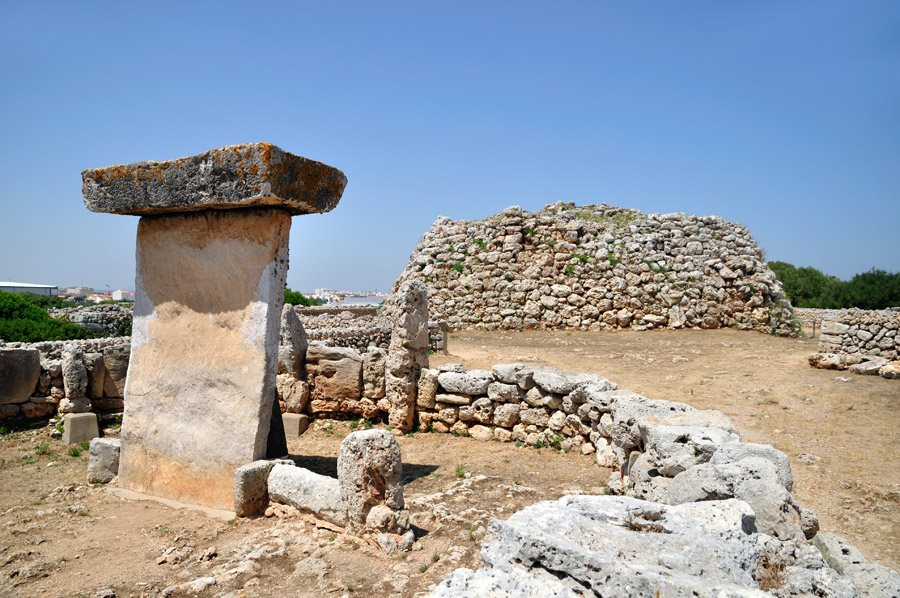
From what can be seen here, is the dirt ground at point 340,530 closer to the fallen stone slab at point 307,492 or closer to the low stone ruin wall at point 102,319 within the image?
the fallen stone slab at point 307,492

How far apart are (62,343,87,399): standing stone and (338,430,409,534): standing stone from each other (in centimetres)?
533

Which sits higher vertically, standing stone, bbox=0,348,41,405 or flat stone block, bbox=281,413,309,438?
standing stone, bbox=0,348,41,405

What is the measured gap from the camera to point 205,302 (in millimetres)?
5215

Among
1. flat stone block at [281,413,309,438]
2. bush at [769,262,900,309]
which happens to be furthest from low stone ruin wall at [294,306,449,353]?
bush at [769,262,900,309]

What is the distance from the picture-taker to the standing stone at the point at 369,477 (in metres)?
4.11

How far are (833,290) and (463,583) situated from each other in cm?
3704

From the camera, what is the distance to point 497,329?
62.2ft

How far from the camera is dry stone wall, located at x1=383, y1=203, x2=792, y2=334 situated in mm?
18219

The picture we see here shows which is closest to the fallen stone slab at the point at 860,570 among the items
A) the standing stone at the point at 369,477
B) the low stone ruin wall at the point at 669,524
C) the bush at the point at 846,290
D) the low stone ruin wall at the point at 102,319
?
the low stone ruin wall at the point at 669,524

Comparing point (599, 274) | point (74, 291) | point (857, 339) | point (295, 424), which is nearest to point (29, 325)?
point (295, 424)

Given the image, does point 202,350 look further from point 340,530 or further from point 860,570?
point 860,570

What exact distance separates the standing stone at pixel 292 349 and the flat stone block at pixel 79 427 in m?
2.43

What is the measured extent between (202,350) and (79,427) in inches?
135

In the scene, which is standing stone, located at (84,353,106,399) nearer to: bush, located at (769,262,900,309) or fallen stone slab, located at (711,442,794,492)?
fallen stone slab, located at (711,442,794,492)
